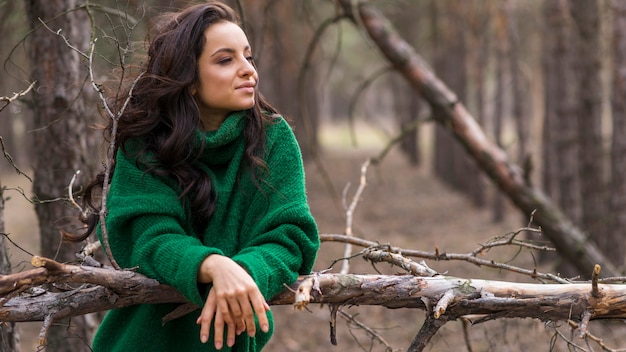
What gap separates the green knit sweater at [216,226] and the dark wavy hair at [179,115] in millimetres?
38

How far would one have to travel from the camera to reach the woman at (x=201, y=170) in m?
2.35

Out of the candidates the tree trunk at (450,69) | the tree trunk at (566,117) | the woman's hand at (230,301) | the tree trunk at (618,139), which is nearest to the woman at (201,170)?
the woman's hand at (230,301)

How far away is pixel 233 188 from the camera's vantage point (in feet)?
8.11

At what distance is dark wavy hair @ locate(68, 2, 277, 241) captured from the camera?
94.9 inches

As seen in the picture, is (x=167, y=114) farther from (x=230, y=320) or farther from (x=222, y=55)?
(x=230, y=320)

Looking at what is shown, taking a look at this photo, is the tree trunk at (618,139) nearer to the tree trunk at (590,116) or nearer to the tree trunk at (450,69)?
the tree trunk at (590,116)

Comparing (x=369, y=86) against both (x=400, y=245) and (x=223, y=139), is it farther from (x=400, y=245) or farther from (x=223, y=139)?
(x=223, y=139)

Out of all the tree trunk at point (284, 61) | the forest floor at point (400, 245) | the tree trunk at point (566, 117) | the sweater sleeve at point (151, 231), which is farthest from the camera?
the tree trunk at point (566, 117)

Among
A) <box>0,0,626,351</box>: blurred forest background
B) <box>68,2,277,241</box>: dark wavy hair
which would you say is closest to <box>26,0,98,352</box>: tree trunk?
<box>0,0,626,351</box>: blurred forest background

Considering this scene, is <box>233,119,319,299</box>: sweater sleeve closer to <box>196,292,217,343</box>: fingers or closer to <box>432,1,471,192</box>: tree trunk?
<box>196,292,217,343</box>: fingers

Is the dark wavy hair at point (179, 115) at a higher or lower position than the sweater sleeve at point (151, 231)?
higher

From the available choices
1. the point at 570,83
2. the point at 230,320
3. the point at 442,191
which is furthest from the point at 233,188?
the point at 442,191

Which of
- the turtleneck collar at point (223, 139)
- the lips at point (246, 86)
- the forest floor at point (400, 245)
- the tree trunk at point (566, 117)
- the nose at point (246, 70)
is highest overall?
the nose at point (246, 70)

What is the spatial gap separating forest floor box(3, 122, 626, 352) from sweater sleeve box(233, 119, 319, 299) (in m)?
0.26
